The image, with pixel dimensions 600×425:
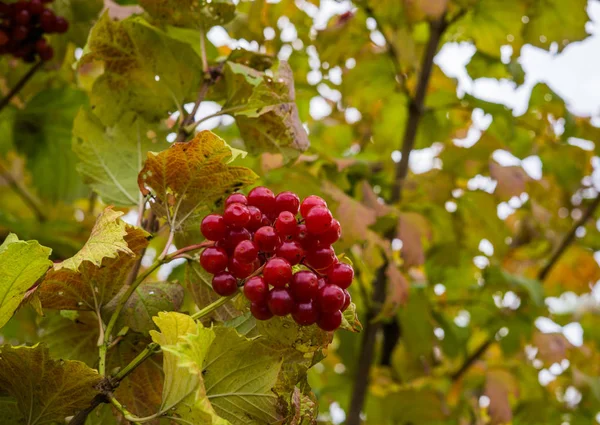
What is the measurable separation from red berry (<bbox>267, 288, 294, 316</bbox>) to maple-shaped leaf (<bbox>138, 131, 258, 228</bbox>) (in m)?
0.17

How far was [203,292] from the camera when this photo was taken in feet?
2.58

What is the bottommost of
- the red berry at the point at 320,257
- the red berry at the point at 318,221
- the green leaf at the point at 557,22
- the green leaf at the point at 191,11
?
the green leaf at the point at 557,22

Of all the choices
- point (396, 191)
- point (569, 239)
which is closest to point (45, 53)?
point (396, 191)

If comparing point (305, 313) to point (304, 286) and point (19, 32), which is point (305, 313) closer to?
point (304, 286)

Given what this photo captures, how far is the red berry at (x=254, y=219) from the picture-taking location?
0.68 metres

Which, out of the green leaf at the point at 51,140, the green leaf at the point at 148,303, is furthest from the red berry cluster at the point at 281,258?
the green leaf at the point at 51,140

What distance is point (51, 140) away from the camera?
1531 mm

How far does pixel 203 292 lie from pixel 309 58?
1.13 metres

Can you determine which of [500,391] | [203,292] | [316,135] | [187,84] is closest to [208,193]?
[203,292]

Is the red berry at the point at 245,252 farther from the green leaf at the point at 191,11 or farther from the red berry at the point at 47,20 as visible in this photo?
the red berry at the point at 47,20

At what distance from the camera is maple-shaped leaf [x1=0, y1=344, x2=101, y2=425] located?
634mm

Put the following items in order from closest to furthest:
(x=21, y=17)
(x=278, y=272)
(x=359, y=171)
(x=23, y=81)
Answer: (x=278, y=272) < (x=21, y=17) < (x=23, y=81) < (x=359, y=171)

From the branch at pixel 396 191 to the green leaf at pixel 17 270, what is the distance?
101 cm

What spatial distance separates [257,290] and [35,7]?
0.74m
